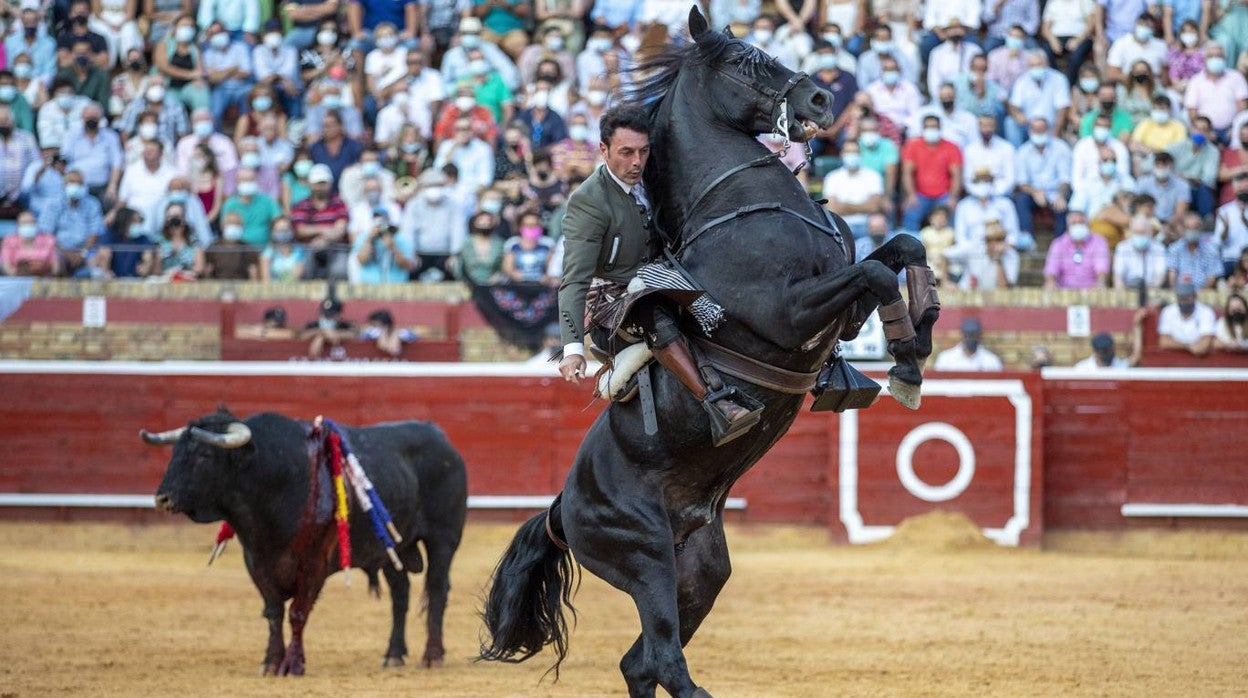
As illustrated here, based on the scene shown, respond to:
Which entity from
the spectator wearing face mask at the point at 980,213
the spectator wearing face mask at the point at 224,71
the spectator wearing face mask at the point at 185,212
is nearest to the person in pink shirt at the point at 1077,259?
the spectator wearing face mask at the point at 980,213

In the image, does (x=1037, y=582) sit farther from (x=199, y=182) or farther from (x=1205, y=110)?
(x=199, y=182)

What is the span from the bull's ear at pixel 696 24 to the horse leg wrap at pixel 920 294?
1219mm

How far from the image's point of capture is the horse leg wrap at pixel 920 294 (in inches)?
236

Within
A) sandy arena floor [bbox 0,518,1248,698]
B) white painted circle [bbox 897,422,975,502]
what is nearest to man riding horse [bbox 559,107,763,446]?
sandy arena floor [bbox 0,518,1248,698]

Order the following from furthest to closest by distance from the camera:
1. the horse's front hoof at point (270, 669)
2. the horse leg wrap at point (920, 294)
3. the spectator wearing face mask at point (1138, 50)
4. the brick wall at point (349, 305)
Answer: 1. the spectator wearing face mask at point (1138, 50)
2. the brick wall at point (349, 305)
3. the horse's front hoof at point (270, 669)
4. the horse leg wrap at point (920, 294)

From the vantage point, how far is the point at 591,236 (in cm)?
657

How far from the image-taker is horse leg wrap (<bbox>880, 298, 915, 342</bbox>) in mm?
5828

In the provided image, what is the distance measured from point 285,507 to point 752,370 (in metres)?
4.26

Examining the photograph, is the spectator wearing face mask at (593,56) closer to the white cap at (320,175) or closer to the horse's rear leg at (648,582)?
the white cap at (320,175)

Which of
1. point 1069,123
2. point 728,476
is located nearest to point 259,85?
point 1069,123

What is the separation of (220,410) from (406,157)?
25.2 feet

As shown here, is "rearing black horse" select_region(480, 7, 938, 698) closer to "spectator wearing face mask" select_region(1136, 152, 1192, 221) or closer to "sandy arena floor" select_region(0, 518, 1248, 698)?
"sandy arena floor" select_region(0, 518, 1248, 698)

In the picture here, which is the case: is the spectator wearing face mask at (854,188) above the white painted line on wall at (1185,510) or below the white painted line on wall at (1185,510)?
above

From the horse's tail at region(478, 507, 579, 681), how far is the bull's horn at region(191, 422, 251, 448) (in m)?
2.75
